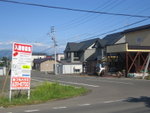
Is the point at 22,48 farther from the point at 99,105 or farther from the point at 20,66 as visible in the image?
the point at 99,105

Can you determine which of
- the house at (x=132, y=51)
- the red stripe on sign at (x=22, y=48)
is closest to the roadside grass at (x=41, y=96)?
the red stripe on sign at (x=22, y=48)

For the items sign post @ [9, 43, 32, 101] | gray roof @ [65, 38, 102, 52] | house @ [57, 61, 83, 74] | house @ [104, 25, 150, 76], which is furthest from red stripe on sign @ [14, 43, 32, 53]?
gray roof @ [65, 38, 102, 52]

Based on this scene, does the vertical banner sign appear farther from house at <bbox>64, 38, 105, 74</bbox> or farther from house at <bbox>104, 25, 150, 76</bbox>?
house at <bbox>64, 38, 105, 74</bbox>

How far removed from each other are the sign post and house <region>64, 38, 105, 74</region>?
40384 millimetres

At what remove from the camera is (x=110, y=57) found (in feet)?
140

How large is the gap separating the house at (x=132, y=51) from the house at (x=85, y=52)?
458 inches

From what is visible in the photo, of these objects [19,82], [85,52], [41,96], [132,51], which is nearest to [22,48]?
[19,82]

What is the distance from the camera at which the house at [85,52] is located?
56.7 meters

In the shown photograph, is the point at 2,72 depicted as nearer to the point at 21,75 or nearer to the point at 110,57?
the point at 110,57

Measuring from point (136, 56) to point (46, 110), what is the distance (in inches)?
1120

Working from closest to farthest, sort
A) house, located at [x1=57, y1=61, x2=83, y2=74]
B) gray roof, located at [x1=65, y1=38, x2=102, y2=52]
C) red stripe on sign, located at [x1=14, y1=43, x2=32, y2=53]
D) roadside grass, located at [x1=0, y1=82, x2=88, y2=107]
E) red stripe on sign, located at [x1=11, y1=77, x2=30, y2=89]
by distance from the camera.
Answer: roadside grass, located at [x1=0, y1=82, x2=88, y2=107] → red stripe on sign, located at [x1=14, y1=43, x2=32, y2=53] → red stripe on sign, located at [x1=11, y1=77, x2=30, y2=89] → house, located at [x1=57, y1=61, x2=83, y2=74] → gray roof, located at [x1=65, y1=38, x2=102, y2=52]

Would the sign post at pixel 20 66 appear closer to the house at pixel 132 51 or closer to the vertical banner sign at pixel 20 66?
the vertical banner sign at pixel 20 66

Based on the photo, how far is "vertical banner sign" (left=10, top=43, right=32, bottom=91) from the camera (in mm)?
13633

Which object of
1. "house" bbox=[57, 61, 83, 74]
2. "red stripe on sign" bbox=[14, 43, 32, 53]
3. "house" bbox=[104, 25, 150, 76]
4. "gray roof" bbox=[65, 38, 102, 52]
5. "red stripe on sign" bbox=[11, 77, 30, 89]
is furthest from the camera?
"gray roof" bbox=[65, 38, 102, 52]
